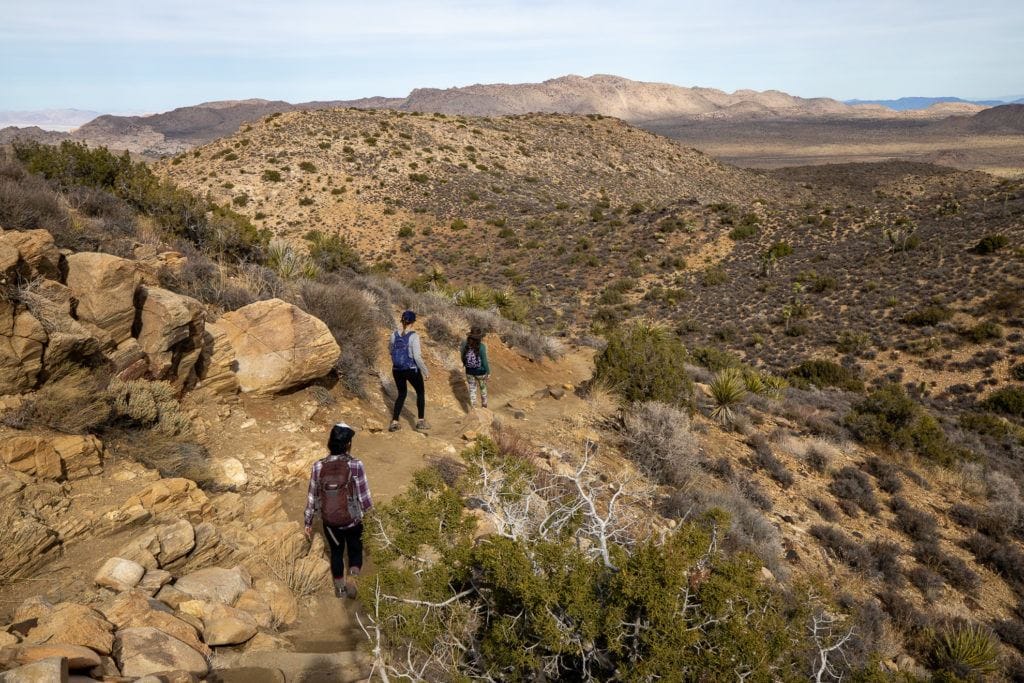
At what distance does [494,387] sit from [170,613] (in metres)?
7.28

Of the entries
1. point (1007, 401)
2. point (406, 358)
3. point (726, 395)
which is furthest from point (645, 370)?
point (1007, 401)

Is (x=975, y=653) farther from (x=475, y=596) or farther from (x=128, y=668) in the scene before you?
(x=128, y=668)

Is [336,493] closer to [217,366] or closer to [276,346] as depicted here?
[217,366]

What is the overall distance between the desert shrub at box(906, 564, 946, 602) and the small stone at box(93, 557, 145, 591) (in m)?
8.50

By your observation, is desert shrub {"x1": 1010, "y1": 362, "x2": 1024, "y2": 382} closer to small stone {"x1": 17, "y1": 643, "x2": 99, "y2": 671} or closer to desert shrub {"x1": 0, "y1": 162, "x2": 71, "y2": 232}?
small stone {"x1": 17, "y1": 643, "x2": 99, "y2": 671}

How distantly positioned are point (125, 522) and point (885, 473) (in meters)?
10.8

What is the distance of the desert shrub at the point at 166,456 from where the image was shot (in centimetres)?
476

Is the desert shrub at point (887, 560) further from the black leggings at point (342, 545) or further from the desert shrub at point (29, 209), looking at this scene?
the desert shrub at point (29, 209)

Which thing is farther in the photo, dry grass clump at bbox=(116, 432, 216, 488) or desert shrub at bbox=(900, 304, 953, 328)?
desert shrub at bbox=(900, 304, 953, 328)

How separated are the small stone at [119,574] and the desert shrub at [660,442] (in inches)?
234

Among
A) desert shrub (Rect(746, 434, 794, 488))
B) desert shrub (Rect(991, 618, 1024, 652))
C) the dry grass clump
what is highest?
the dry grass clump

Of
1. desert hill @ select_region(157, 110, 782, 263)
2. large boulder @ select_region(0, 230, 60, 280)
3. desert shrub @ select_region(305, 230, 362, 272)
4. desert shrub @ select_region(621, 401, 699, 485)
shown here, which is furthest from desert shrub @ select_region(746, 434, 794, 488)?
desert hill @ select_region(157, 110, 782, 263)

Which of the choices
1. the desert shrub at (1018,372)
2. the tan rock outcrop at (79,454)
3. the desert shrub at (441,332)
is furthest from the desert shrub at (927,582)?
the desert shrub at (1018,372)

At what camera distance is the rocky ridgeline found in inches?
119
